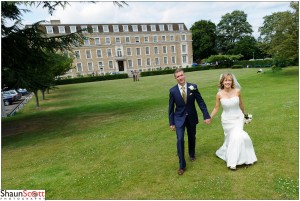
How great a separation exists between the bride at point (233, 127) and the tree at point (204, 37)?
3131 inches

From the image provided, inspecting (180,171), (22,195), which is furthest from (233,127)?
(22,195)

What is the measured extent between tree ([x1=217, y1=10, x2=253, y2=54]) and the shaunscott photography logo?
81974 mm

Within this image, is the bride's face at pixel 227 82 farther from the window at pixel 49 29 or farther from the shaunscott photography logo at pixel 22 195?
the window at pixel 49 29

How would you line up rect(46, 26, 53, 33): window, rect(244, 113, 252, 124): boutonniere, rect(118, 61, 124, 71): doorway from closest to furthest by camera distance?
rect(244, 113, 252, 124): boutonniere, rect(46, 26, 53, 33): window, rect(118, 61, 124, 71): doorway

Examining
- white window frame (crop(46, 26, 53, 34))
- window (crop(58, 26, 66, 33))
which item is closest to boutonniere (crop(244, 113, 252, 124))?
white window frame (crop(46, 26, 53, 34))

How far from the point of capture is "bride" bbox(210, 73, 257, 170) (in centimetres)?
596

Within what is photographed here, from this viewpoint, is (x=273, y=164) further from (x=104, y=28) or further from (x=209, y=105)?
(x=104, y=28)

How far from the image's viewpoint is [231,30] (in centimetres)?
8319

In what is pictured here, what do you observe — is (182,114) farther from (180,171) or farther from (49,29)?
(49,29)

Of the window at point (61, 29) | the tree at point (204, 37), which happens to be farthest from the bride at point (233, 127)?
the tree at point (204, 37)

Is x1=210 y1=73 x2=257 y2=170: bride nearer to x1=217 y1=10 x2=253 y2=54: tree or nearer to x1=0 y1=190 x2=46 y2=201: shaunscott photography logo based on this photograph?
x1=0 y1=190 x2=46 y2=201: shaunscott photography logo

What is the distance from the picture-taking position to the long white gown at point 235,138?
5.96 meters

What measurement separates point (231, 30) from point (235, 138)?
83.4 metres

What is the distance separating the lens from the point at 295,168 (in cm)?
575
